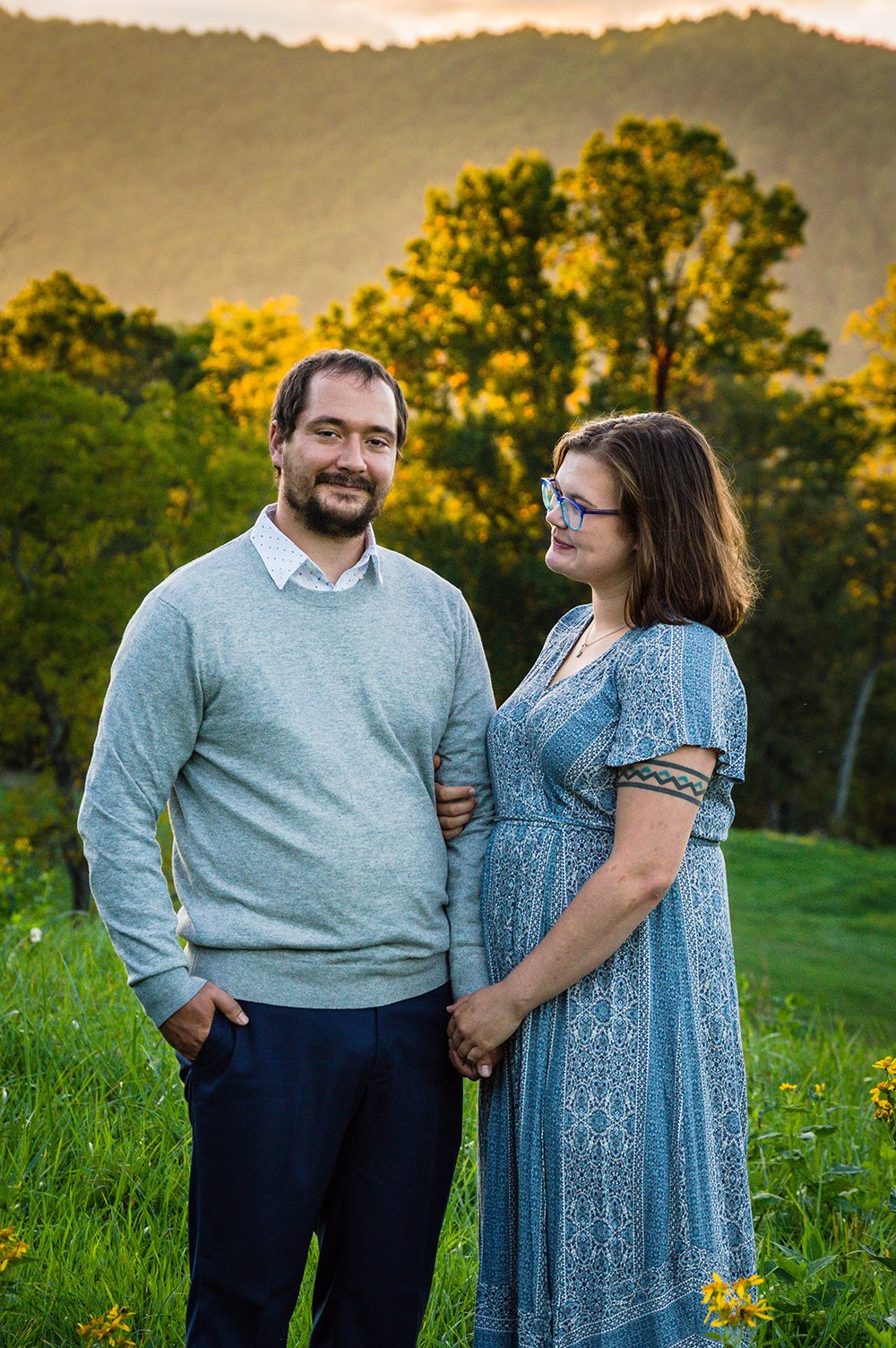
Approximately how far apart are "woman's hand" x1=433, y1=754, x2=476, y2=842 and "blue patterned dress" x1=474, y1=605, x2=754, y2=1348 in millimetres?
111

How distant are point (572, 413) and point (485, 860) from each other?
17.6 m

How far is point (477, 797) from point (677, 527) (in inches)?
26.8

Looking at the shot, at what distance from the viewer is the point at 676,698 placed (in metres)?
2.24

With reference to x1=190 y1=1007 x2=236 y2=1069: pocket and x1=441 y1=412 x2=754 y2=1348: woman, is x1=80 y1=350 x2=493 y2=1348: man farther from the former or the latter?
x1=441 y1=412 x2=754 y2=1348: woman

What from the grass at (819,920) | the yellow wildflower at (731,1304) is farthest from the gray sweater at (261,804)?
the grass at (819,920)

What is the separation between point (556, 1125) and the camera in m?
2.27

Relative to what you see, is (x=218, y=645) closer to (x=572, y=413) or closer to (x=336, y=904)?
(x=336, y=904)

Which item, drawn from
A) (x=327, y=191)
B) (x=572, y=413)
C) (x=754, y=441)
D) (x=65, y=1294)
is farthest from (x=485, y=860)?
(x=327, y=191)

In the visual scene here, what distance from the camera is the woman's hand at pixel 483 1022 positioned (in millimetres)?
2309

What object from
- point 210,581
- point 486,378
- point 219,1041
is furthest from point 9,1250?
point 486,378

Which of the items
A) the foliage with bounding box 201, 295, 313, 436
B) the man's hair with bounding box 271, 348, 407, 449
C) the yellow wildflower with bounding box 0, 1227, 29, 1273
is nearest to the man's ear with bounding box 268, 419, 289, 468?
the man's hair with bounding box 271, 348, 407, 449

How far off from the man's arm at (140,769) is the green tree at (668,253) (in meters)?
18.2

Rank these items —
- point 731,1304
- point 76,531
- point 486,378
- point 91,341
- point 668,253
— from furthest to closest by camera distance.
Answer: point 91,341
point 668,253
point 486,378
point 76,531
point 731,1304

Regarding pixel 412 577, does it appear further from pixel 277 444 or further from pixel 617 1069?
pixel 617 1069
